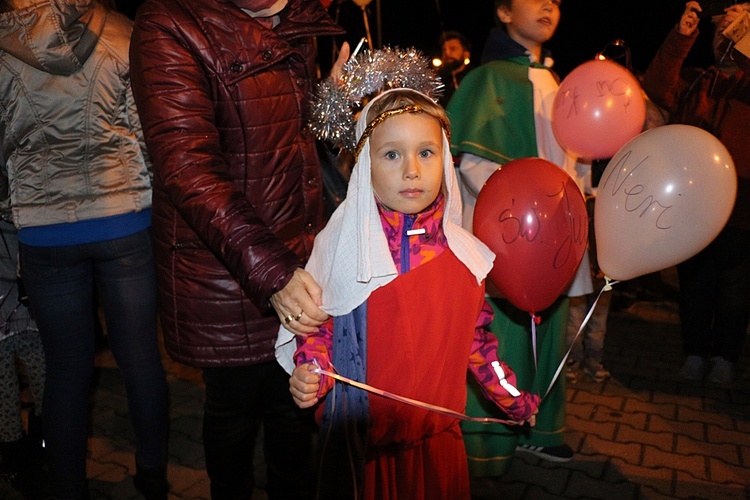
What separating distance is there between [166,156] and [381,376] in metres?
0.86

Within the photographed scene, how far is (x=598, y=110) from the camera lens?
254 centimetres

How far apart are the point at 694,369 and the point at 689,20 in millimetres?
2147

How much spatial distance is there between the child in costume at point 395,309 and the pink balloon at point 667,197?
0.52 metres

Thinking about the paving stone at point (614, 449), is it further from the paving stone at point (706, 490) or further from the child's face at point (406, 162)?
the child's face at point (406, 162)

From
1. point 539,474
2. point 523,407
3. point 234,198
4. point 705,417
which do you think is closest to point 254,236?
point 234,198

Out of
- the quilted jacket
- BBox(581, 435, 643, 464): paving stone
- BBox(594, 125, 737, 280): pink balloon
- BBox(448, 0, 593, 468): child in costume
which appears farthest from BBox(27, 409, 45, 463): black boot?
BBox(594, 125, 737, 280): pink balloon

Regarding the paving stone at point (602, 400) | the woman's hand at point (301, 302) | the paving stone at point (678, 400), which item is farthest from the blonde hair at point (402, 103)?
the paving stone at point (678, 400)

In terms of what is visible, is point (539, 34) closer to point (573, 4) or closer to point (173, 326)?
point (173, 326)

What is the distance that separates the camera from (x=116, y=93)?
7.43ft

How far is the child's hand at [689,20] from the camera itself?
10.2 ft

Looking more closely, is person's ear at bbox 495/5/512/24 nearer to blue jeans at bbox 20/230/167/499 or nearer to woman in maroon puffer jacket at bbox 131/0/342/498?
woman in maroon puffer jacket at bbox 131/0/342/498

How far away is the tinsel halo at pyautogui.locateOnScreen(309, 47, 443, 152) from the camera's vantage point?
1.90 m

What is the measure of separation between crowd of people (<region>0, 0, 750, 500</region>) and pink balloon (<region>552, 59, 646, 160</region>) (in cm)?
19

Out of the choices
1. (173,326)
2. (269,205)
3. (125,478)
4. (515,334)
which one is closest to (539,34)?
(515,334)
